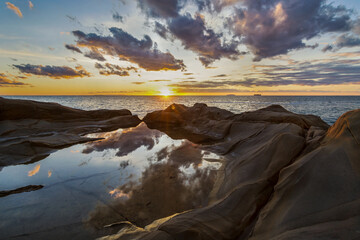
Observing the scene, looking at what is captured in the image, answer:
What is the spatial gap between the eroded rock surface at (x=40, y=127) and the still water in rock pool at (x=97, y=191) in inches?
56.1

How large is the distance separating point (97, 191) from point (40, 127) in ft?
40.6

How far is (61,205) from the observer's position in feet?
15.0

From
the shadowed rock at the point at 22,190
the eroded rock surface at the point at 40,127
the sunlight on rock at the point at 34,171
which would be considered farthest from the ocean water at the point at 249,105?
the shadowed rock at the point at 22,190

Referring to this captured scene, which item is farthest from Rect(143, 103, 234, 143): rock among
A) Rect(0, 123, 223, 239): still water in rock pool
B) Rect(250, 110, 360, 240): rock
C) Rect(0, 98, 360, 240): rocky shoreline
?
Rect(250, 110, 360, 240): rock

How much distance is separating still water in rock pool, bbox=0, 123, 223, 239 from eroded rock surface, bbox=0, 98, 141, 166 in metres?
1.42

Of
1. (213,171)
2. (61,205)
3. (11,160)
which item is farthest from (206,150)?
(11,160)

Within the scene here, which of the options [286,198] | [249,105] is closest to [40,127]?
[286,198]

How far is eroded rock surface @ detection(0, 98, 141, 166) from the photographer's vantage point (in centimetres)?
860

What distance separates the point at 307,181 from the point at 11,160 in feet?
38.3

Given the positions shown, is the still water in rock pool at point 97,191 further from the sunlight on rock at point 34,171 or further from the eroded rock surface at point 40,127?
the eroded rock surface at point 40,127

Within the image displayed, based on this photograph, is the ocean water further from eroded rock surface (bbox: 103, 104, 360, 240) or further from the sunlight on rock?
the sunlight on rock

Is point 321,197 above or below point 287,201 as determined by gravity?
above

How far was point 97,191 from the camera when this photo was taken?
17.1 feet

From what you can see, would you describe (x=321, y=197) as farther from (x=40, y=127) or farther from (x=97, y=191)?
(x=40, y=127)
